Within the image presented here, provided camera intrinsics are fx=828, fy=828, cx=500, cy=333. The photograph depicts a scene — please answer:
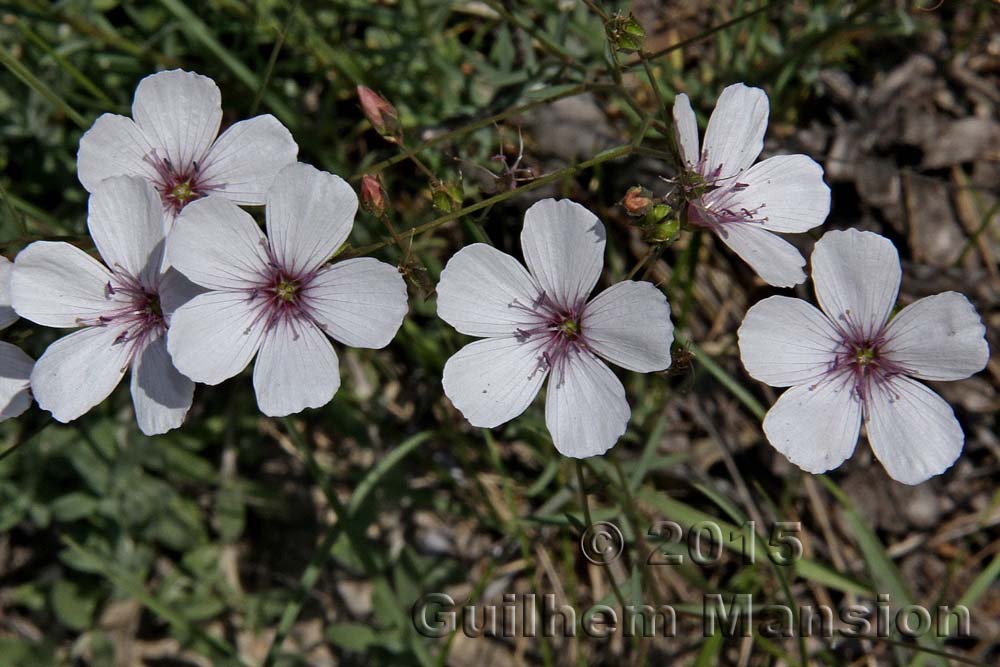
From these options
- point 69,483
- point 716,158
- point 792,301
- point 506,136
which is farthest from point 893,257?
point 69,483

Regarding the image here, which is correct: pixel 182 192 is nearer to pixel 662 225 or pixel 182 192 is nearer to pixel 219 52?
pixel 219 52

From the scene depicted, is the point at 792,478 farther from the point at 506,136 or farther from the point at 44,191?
the point at 44,191

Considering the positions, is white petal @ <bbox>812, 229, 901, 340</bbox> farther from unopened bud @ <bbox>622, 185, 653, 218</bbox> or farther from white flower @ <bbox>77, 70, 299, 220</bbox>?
white flower @ <bbox>77, 70, 299, 220</bbox>

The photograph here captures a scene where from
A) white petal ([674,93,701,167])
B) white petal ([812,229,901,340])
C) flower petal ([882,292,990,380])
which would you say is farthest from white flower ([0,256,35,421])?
flower petal ([882,292,990,380])

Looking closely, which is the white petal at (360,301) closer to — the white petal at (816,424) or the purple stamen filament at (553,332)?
the purple stamen filament at (553,332)

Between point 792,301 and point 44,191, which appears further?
point 44,191
